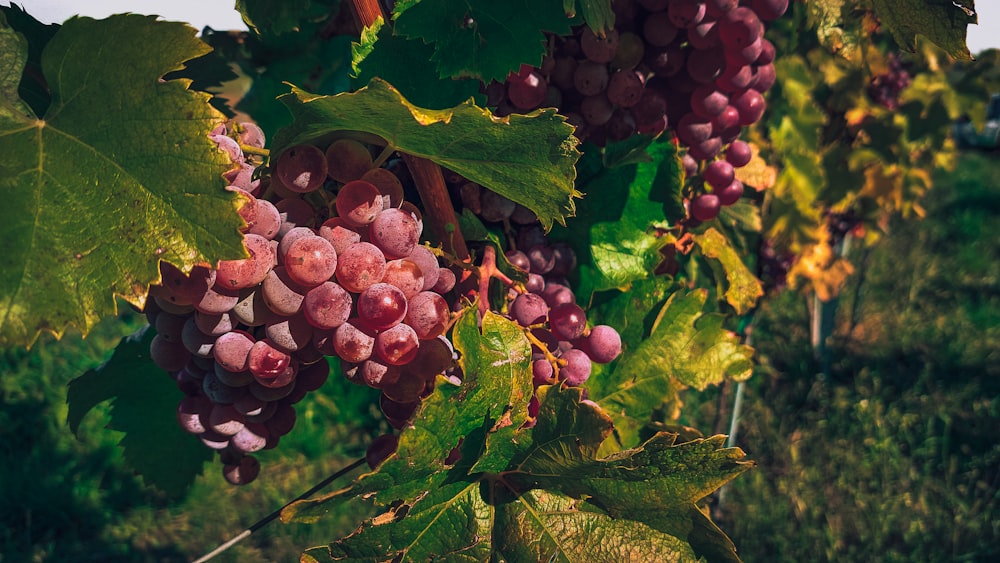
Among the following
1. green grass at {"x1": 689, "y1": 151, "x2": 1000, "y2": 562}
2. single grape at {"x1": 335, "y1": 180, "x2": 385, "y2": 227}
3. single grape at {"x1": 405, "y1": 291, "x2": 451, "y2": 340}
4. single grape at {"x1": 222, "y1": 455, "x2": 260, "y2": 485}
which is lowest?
green grass at {"x1": 689, "y1": 151, "x2": 1000, "y2": 562}

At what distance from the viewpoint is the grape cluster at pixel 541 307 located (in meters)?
0.99

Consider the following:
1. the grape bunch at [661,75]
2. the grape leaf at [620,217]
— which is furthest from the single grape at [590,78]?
the grape leaf at [620,217]

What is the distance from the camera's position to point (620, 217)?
1.17 metres

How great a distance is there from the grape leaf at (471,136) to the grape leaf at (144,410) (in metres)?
0.63

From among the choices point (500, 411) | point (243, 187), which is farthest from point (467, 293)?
point (243, 187)

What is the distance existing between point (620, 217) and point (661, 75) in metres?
0.27

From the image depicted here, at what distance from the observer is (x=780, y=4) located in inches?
46.5

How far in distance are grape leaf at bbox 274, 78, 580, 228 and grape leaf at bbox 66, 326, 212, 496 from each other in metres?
0.63

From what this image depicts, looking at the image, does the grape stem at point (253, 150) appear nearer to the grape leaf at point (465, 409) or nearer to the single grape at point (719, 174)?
the grape leaf at point (465, 409)

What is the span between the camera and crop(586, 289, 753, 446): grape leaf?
3.87ft

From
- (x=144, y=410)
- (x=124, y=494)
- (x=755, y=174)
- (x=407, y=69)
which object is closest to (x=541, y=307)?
(x=407, y=69)

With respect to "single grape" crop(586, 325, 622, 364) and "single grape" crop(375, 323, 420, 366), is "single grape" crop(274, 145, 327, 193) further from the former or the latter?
"single grape" crop(586, 325, 622, 364)

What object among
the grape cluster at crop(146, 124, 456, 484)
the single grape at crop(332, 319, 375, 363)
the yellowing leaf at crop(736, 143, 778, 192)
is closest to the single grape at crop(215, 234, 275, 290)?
the grape cluster at crop(146, 124, 456, 484)

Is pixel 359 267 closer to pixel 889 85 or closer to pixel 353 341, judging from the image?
pixel 353 341
